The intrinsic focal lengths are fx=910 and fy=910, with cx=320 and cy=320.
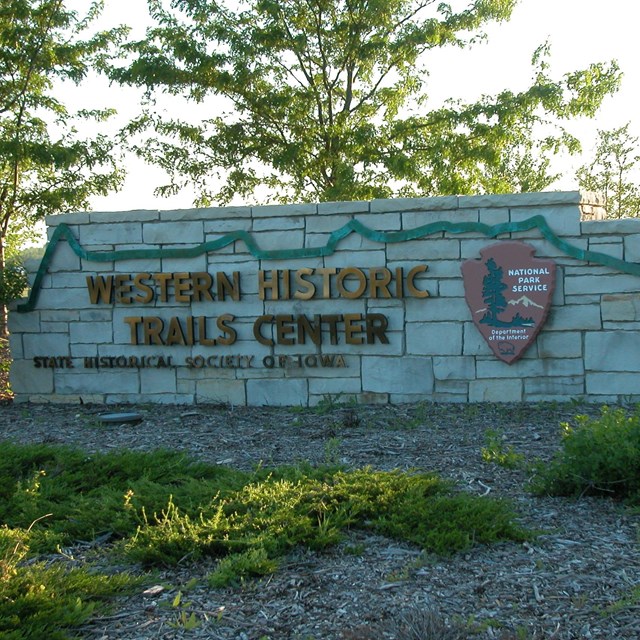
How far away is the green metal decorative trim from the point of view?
8023mm

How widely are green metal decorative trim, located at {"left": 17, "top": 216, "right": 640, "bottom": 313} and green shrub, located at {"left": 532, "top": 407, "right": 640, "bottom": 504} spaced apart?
3.01 meters

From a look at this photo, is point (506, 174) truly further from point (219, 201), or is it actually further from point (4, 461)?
point (4, 461)

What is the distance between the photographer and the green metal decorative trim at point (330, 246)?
8023 millimetres

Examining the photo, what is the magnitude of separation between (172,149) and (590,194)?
6.76 m

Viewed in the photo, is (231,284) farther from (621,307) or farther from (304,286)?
(621,307)

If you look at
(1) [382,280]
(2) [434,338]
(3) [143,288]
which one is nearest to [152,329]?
(3) [143,288]

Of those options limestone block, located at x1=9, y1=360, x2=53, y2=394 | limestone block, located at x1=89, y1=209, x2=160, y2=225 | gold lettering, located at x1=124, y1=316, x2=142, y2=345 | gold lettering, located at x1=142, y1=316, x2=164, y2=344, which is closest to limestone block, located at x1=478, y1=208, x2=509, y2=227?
limestone block, located at x1=89, y1=209, x2=160, y2=225

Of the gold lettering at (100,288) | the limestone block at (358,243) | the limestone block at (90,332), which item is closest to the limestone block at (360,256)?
the limestone block at (358,243)

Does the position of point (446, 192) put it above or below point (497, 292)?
above

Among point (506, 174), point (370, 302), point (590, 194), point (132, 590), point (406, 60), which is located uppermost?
point (406, 60)

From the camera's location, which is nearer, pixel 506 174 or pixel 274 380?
pixel 274 380

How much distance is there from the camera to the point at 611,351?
8047 mm

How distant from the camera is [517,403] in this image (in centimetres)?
823

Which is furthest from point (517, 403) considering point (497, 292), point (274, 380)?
point (274, 380)
